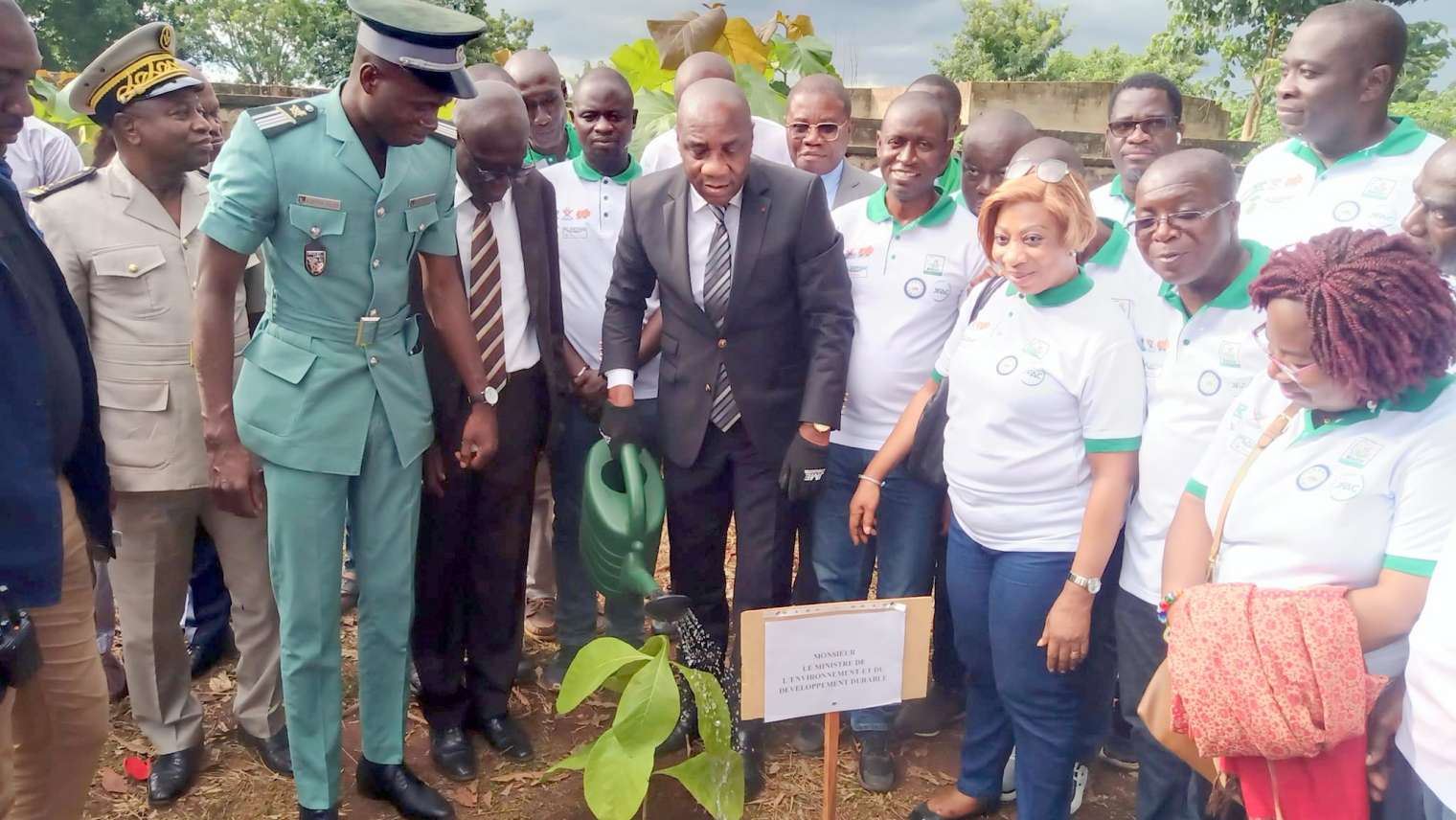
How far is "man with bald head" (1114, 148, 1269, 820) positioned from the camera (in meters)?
2.14

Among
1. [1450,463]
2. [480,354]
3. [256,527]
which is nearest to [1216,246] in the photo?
[1450,463]

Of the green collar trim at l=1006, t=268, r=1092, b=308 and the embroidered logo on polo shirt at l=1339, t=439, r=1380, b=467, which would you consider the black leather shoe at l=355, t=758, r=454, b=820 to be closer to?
the green collar trim at l=1006, t=268, r=1092, b=308

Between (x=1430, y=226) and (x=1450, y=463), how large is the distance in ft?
2.81

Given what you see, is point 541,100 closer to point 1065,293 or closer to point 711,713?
point 1065,293

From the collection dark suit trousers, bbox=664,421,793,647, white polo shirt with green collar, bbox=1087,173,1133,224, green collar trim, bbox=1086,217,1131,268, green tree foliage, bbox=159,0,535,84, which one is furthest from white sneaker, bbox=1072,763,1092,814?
green tree foliage, bbox=159,0,535,84

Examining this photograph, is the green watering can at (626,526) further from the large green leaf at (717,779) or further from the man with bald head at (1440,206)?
the man with bald head at (1440,206)

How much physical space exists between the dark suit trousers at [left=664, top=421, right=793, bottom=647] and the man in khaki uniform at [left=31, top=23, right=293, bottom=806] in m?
1.28

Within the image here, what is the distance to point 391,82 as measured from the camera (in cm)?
227

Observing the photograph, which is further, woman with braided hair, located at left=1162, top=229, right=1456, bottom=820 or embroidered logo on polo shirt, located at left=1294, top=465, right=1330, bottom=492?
embroidered logo on polo shirt, located at left=1294, top=465, right=1330, bottom=492

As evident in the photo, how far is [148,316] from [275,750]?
4.57 feet

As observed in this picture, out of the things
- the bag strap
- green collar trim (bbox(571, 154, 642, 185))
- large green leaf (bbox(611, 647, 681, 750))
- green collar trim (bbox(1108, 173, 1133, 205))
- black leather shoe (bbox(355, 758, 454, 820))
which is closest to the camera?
the bag strap

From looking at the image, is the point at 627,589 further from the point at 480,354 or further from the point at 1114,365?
the point at 1114,365

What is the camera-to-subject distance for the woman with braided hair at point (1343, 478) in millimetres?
1635

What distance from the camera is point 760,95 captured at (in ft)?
22.1
